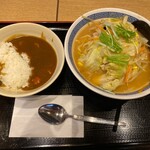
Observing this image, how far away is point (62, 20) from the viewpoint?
1.71 metres

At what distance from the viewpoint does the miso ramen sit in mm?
1236

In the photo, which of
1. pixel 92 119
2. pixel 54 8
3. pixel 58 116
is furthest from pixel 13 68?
pixel 54 8

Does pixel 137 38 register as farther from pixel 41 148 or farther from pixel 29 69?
pixel 41 148

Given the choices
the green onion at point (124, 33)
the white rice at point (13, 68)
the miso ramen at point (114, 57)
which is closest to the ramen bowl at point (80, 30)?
the miso ramen at point (114, 57)

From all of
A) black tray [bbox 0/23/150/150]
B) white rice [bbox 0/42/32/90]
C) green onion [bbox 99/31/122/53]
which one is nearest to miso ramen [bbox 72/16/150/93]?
green onion [bbox 99/31/122/53]

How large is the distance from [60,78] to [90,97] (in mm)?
233

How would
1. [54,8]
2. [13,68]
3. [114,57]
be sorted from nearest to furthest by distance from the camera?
1. [114,57]
2. [13,68]
3. [54,8]

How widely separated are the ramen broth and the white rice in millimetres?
29

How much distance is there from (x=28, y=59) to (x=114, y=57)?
553 mm

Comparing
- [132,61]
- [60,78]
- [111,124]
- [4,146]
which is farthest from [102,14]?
[4,146]

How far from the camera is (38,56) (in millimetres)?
1414

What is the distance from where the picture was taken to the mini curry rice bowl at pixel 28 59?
1.31 meters

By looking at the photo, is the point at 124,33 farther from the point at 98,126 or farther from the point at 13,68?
the point at 13,68

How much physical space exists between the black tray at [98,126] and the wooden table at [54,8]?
0.58 meters
